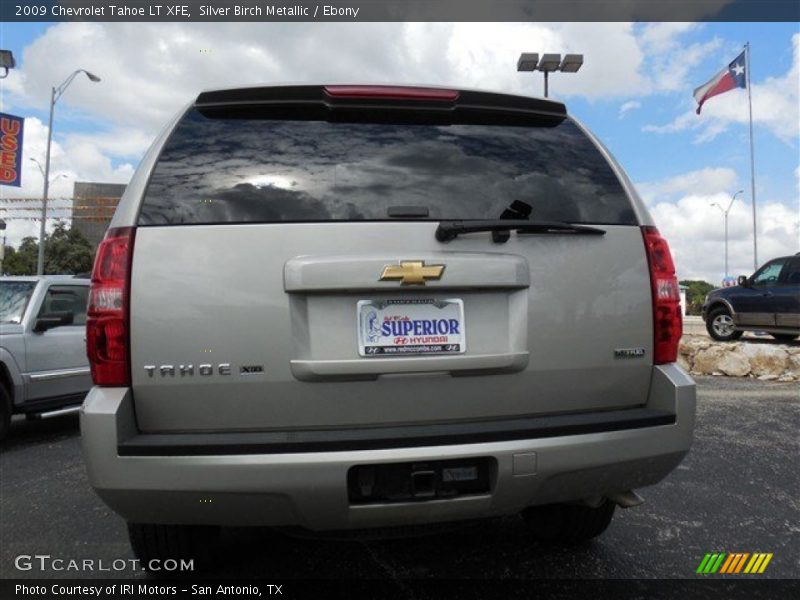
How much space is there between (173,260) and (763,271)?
13.3 meters

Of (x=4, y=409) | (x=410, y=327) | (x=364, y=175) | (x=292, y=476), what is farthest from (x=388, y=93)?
(x=4, y=409)

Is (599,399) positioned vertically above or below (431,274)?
below

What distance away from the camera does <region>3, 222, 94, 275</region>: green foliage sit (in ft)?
185

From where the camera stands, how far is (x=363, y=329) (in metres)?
1.88

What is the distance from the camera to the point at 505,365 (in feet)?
6.39

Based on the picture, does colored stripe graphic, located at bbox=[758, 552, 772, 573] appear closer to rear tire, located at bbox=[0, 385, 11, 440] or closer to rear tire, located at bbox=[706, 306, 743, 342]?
rear tire, located at bbox=[0, 385, 11, 440]

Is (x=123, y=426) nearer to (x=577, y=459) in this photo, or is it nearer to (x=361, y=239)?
(x=361, y=239)

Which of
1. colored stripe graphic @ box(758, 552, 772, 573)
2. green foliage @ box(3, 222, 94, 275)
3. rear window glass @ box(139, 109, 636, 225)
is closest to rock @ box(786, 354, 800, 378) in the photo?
colored stripe graphic @ box(758, 552, 772, 573)

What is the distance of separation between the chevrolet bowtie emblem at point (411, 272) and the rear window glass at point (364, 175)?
20 cm

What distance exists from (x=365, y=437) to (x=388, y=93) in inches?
50.2

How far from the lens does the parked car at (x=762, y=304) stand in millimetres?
11406

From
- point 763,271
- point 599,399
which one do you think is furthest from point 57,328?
point 763,271
